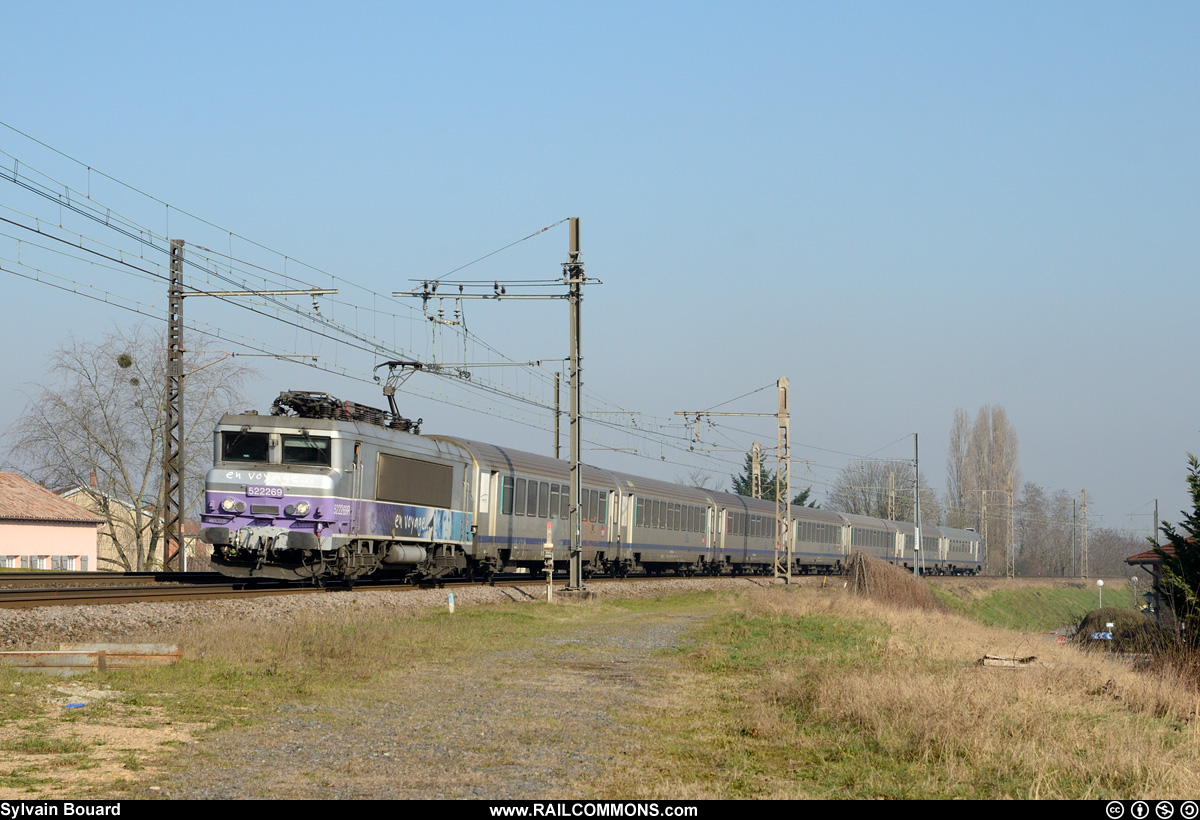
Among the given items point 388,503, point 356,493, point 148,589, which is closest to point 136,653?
point 148,589

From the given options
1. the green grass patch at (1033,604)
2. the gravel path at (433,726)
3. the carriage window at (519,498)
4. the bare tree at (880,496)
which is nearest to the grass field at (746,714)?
the gravel path at (433,726)

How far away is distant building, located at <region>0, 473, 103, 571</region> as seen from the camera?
5044 cm

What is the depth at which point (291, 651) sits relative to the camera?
14.2m

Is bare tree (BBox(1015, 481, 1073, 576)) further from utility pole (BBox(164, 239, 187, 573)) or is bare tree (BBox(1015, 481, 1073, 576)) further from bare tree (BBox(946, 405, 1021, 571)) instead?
utility pole (BBox(164, 239, 187, 573))

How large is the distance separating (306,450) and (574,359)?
8.32m

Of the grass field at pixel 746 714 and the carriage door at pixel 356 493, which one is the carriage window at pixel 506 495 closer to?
the carriage door at pixel 356 493

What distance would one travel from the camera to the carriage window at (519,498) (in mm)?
30312

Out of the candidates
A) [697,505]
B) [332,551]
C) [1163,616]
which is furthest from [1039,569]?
[332,551]

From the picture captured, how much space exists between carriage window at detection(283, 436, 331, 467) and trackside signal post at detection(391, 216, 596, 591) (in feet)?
21.0

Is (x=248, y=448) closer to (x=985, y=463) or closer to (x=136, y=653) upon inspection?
(x=136, y=653)

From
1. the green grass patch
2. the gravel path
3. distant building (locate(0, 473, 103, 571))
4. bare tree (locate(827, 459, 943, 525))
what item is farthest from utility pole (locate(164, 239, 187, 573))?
bare tree (locate(827, 459, 943, 525))

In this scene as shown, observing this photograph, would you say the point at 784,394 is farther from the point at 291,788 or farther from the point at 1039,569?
the point at 1039,569

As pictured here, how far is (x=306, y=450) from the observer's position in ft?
71.6

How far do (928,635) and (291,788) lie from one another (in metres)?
16.2
